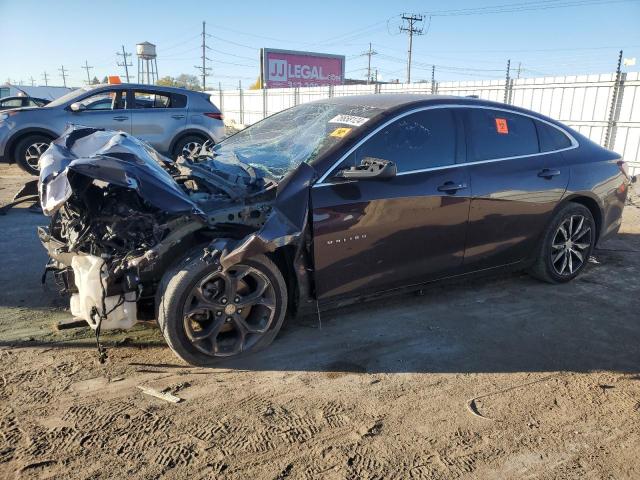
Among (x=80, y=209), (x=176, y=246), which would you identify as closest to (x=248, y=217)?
(x=176, y=246)

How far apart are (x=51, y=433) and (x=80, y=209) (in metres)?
1.43

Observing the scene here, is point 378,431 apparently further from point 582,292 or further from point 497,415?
point 582,292

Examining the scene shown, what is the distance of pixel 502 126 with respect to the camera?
4406mm

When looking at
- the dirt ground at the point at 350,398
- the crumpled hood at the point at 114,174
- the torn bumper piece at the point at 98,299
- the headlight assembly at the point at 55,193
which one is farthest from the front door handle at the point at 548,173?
the headlight assembly at the point at 55,193

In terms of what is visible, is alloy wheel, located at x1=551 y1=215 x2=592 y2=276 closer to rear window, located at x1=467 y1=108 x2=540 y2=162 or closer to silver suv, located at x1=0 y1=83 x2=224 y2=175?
rear window, located at x1=467 y1=108 x2=540 y2=162

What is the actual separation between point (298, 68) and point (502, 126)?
138 feet

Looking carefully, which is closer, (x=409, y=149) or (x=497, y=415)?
(x=497, y=415)

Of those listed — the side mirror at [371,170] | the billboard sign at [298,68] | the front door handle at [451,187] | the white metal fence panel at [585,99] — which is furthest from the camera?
the billboard sign at [298,68]

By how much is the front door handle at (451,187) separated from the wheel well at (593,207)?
1462 mm

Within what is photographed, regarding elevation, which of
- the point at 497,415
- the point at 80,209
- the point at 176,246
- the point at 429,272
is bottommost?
the point at 497,415

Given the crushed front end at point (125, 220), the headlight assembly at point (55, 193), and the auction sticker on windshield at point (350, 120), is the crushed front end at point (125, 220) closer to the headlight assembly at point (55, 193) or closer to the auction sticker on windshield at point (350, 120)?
the headlight assembly at point (55, 193)

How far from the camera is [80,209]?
3365 millimetres

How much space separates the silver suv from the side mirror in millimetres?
6260

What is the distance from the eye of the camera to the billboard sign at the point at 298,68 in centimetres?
4200
